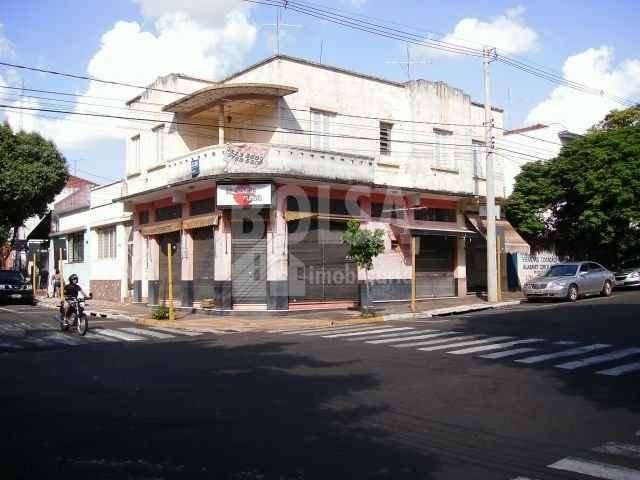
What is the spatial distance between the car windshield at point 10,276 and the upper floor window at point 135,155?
26.8 ft

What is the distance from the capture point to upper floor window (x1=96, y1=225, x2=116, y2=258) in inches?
1256

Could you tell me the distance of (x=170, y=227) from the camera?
2492cm

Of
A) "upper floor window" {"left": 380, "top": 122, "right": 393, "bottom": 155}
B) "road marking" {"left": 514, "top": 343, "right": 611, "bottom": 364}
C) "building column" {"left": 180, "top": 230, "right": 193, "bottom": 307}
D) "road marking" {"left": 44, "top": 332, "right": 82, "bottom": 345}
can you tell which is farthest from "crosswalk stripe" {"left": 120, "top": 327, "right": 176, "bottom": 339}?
"upper floor window" {"left": 380, "top": 122, "right": 393, "bottom": 155}

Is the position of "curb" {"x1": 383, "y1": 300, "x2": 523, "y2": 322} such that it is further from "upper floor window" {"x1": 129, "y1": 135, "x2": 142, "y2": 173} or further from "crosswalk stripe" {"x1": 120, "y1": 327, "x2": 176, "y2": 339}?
"upper floor window" {"x1": 129, "y1": 135, "x2": 142, "y2": 173}

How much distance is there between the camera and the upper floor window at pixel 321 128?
2303cm

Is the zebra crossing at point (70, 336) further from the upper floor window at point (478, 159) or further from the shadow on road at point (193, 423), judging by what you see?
the upper floor window at point (478, 159)

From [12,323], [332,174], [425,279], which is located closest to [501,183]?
[425,279]

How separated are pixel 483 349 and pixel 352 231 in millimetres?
8069

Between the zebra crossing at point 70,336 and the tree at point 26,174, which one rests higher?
the tree at point 26,174

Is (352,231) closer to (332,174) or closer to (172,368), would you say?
(332,174)

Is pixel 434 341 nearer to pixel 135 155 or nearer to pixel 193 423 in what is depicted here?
pixel 193 423

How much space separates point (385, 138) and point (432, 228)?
4.29 m

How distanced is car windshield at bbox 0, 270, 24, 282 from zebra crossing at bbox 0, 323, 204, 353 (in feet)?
41.1

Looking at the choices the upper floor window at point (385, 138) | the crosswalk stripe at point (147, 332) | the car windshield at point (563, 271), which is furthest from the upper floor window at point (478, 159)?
the crosswalk stripe at point (147, 332)
